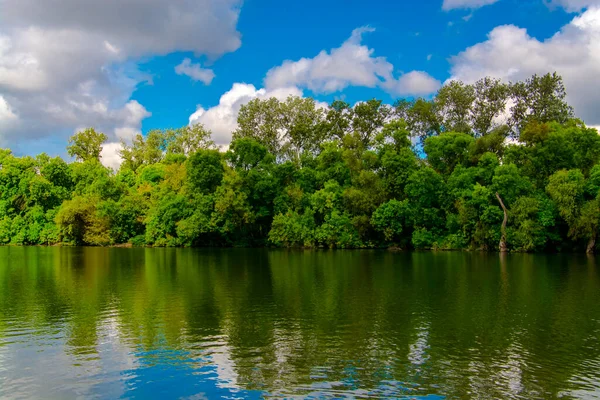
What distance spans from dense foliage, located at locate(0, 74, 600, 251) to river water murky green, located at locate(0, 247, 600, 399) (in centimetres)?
2990

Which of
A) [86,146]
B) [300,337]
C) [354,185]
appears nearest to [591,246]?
[354,185]

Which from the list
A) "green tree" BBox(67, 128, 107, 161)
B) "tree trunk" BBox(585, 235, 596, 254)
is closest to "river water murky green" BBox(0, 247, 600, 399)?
"tree trunk" BBox(585, 235, 596, 254)

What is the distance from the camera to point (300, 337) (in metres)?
18.2

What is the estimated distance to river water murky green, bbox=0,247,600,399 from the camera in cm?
1334

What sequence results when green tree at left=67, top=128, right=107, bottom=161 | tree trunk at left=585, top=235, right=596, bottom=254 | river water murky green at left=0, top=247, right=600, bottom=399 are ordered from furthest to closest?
green tree at left=67, top=128, right=107, bottom=161
tree trunk at left=585, top=235, right=596, bottom=254
river water murky green at left=0, top=247, right=600, bottom=399

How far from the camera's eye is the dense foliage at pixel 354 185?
62.5 m

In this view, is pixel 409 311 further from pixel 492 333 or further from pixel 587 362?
pixel 587 362

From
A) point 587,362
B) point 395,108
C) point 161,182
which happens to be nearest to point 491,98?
point 395,108

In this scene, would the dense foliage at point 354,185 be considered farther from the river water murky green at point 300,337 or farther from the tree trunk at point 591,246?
the river water murky green at point 300,337

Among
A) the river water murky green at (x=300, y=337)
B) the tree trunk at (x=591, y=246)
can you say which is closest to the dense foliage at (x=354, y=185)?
the tree trunk at (x=591, y=246)

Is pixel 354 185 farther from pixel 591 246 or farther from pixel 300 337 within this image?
pixel 300 337

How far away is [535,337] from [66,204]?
81.3 m

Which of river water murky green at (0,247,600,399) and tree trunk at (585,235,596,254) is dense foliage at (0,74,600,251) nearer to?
tree trunk at (585,235,596,254)

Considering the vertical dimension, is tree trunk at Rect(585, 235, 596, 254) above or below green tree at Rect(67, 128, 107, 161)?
below
